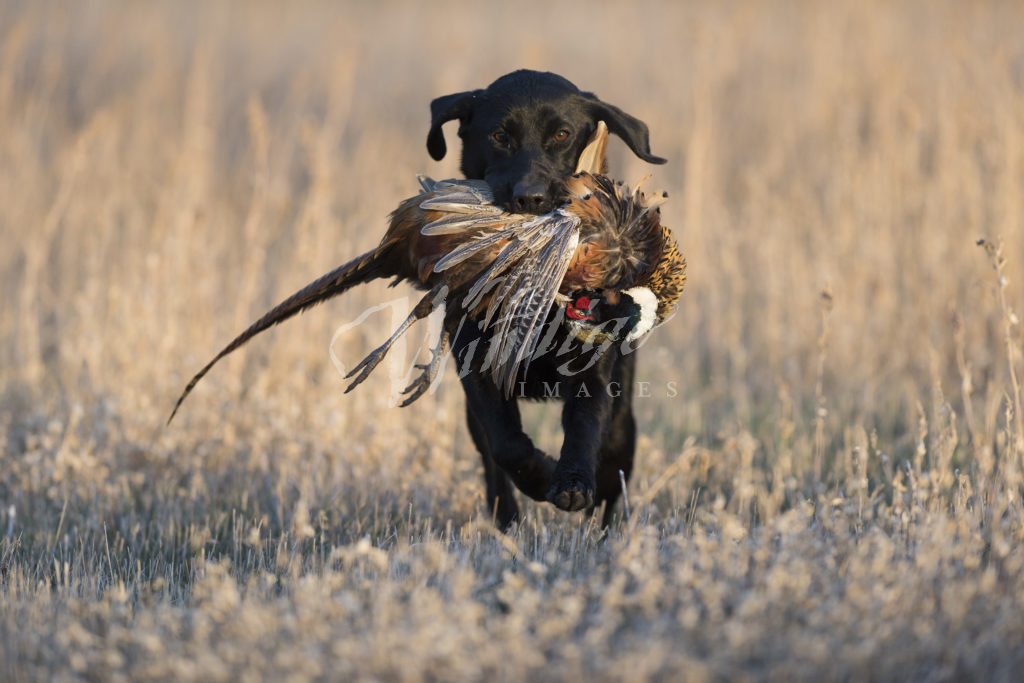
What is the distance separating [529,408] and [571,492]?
237cm

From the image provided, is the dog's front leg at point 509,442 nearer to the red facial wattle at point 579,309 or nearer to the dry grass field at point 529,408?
the dry grass field at point 529,408

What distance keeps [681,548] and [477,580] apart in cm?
50

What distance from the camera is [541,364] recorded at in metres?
3.07

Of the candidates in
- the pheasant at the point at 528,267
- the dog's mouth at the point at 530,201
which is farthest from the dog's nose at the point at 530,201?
the pheasant at the point at 528,267

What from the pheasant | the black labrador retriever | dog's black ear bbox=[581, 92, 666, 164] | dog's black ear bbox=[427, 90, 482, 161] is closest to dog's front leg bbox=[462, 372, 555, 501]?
the black labrador retriever

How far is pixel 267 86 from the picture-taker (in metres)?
9.84

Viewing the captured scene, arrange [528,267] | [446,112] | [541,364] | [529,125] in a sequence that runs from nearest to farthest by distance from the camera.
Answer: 1. [528,267]
2. [541,364]
3. [529,125]
4. [446,112]

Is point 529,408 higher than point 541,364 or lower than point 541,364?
lower

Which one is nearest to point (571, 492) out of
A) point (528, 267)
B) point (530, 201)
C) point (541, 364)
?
point (541, 364)

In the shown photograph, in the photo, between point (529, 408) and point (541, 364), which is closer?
point (541, 364)

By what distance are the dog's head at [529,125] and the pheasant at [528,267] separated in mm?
597

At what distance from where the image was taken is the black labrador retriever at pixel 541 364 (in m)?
2.99

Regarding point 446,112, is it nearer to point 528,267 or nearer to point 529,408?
point 528,267

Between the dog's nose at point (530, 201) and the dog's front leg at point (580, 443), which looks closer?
the dog's front leg at point (580, 443)
